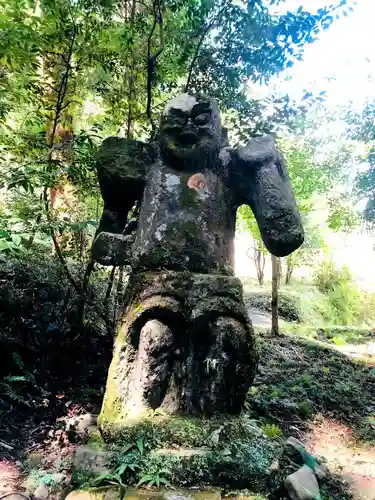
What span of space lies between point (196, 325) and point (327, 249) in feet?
43.7

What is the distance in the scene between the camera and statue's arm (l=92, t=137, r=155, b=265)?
3008 millimetres

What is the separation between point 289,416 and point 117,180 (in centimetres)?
303

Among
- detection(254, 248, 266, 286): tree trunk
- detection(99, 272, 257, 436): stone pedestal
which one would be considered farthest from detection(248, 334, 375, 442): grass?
detection(254, 248, 266, 286): tree trunk

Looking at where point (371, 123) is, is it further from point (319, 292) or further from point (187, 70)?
point (319, 292)

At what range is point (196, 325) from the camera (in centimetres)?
252

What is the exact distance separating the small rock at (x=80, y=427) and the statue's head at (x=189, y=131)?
77.5 inches

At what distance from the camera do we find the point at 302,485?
2.72m

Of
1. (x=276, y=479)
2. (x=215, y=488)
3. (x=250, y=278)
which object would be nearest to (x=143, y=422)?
(x=215, y=488)

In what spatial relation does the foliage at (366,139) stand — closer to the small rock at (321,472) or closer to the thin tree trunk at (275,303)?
the thin tree trunk at (275,303)

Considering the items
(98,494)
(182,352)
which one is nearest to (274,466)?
(182,352)

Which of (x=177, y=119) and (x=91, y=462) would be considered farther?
(x=177, y=119)

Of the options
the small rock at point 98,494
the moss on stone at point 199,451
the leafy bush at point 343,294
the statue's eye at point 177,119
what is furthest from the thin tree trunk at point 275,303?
the leafy bush at point 343,294

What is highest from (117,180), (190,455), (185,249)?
(117,180)

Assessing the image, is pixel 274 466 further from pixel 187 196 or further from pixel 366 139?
pixel 366 139
